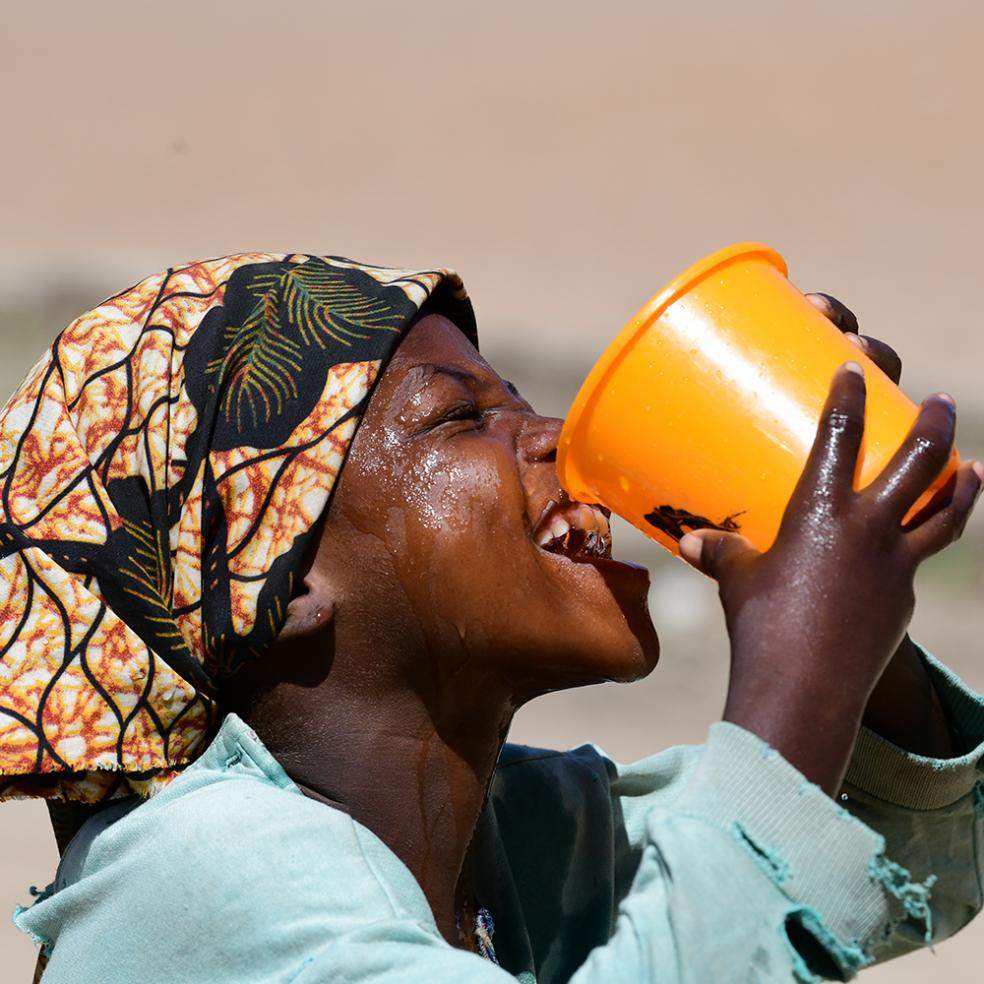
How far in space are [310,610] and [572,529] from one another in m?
0.40

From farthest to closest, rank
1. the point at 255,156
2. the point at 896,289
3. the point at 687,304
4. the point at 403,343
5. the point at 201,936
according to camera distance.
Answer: the point at 255,156 → the point at 896,289 → the point at 403,343 → the point at 687,304 → the point at 201,936

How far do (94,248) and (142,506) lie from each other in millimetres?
9089

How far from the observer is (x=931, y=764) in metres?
2.54

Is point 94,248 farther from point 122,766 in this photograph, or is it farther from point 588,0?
point 122,766

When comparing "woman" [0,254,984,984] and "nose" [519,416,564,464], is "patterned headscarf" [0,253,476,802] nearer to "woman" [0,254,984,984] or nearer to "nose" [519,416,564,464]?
"woman" [0,254,984,984]

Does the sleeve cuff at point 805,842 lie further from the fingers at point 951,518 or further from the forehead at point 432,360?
the forehead at point 432,360

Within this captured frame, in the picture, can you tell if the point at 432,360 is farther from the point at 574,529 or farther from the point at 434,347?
the point at 574,529

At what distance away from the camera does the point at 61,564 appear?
2311 millimetres

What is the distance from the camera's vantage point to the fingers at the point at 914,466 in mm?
1927

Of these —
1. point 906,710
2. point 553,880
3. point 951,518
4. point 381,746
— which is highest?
point 951,518

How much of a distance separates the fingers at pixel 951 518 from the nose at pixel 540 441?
601 millimetres

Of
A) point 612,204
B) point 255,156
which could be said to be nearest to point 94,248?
point 255,156

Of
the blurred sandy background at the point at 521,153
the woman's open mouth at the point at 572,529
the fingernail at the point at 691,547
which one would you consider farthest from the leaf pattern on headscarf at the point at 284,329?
the blurred sandy background at the point at 521,153

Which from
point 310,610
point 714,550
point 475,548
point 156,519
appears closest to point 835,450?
point 714,550
